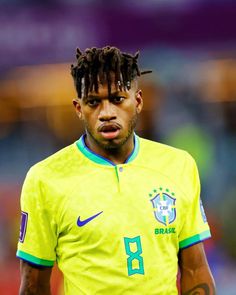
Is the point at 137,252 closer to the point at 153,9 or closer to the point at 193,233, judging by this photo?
the point at 193,233

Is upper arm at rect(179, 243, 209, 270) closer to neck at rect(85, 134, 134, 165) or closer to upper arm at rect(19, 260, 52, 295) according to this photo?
neck at rect(85, 134, 134, 165)

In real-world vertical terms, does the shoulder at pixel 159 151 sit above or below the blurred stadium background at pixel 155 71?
above

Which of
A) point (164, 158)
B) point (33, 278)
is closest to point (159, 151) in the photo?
point (164, 158)

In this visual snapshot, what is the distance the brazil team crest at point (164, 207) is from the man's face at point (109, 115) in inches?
10.9

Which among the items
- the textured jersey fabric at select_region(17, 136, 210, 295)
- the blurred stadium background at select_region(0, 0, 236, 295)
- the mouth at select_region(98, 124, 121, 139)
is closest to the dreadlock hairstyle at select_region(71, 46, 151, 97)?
the mouth at select_region(98, 124, 121, 139)

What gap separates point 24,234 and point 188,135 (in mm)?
5694

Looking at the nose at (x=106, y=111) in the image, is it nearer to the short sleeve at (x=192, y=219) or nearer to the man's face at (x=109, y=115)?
the man's face at (x=109, y=115)

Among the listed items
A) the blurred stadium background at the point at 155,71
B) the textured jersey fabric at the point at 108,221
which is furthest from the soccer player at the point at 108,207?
the blurred stadium background at the point at 155,71

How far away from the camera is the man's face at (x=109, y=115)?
4.10 metres

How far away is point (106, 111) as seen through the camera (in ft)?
13.4

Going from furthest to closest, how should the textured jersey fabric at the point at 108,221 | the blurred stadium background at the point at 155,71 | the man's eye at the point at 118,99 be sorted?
the blurred stadium background at the point at 155,71 → the man's eye at the point at 118,99 → the textured jersey fabric at the point at 108,221

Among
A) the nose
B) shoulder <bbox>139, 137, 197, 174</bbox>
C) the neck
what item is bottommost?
shoulder <bbox>139, 137, 197, 174</bbox>

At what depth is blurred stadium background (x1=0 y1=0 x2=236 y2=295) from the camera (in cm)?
977

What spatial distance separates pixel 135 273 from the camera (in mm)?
4023
